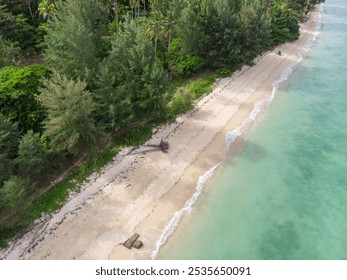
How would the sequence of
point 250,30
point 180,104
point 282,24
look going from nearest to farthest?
point 180,104 → point 250,30 → point 282,24

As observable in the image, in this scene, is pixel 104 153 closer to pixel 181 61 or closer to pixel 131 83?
pixel 131 83

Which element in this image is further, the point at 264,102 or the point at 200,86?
the point at 264,102

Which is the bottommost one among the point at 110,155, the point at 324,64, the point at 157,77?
the point at 324,64

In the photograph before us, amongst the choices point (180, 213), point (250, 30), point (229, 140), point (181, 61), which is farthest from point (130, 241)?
point (250, 30)

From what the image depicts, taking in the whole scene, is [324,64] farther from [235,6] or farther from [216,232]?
[216,232]

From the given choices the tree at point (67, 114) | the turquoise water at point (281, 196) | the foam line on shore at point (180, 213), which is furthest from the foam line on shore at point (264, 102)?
the tree at point (67, 114)

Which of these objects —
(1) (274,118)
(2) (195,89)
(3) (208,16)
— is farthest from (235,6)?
(1) (274,118)

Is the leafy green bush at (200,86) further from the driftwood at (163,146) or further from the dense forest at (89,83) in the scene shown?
the driftwood at (163,146)
